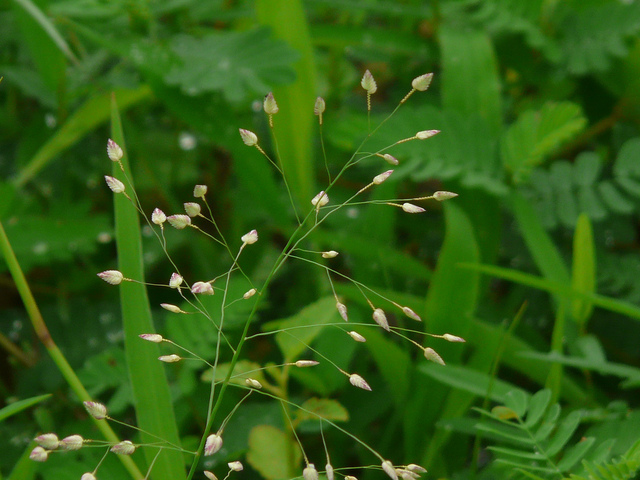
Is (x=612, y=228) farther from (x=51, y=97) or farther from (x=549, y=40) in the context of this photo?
(x=51, y=97)

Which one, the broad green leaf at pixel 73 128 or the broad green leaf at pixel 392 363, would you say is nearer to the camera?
the broad green leaf at pixel 392 363

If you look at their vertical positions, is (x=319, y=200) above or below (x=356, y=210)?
above

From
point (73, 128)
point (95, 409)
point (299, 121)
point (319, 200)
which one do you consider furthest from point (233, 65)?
point (95, 409)

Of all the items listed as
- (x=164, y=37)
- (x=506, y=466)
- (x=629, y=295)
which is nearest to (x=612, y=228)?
(x=629, y=295)

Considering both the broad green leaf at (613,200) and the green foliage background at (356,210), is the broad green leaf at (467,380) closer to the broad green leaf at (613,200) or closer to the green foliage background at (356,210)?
the green foliage background at (356,210)

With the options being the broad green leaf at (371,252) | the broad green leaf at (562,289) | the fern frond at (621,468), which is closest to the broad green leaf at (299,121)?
the broad green leaf at (371,252)

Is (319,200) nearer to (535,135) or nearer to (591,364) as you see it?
(591,364)
